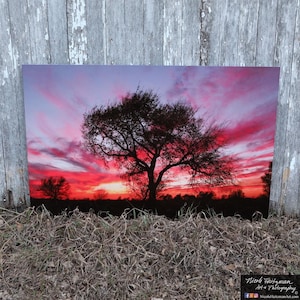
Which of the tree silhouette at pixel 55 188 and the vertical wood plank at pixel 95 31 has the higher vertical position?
the vertical wood plank at pixel 95 31

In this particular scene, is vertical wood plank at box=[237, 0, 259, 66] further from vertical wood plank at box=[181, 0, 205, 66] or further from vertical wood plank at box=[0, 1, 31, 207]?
vertical wood plank at box=[0, 1, 31, 207]

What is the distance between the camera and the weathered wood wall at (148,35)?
228 centimetres

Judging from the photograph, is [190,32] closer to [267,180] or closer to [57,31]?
[57,31]

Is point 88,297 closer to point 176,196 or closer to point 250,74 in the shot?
point 176,196

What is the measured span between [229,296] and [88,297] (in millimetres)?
808

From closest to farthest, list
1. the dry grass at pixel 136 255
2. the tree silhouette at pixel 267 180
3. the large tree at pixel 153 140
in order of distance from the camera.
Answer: the dry grass at pixel 136 255
the large tree at pixel 153 140
the tree silhouette at pixel 267 180

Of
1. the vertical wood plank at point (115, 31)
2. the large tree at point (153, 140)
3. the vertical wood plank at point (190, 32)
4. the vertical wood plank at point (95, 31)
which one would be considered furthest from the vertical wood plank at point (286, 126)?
the vertical wood plank at point (95, 31)

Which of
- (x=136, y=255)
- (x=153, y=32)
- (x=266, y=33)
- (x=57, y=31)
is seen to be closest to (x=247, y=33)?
(x=266, y=33)

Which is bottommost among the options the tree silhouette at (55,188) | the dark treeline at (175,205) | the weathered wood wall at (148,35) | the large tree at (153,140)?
the dark treeline at (175,205)

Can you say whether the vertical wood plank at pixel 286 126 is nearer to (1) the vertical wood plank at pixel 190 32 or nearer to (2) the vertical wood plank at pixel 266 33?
(2) the vertical wood plank at pixel 266 33

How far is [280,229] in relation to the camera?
2.36 m

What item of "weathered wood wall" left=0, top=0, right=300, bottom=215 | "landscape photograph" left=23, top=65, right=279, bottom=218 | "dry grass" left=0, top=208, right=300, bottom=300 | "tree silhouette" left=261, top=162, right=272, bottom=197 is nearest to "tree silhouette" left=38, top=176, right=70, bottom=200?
"landscape photograph" left=23, top=65, right=279, bottom=218

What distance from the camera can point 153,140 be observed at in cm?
241

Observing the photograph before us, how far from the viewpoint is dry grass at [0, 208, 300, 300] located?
1904 millimetres
